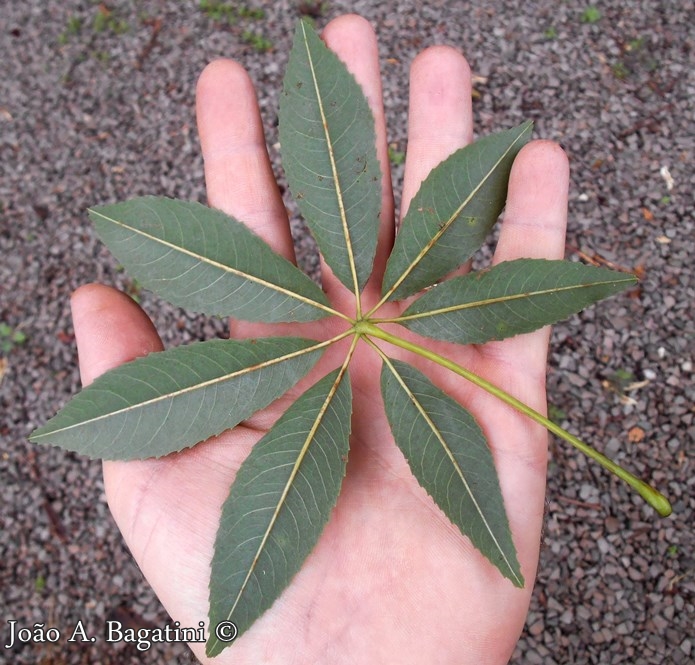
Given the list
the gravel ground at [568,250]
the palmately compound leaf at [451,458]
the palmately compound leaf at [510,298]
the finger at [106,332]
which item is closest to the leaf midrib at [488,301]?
the palmately compound leaf at [510,298]

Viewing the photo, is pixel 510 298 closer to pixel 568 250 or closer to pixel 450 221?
pixel 450 221

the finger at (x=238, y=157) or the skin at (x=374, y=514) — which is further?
the finger at (x=238, y=157)

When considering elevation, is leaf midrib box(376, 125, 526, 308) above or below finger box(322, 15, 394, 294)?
below

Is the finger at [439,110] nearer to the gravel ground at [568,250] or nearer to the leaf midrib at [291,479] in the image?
the leaf midrib at [291,479]

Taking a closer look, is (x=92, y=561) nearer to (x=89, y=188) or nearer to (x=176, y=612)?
(x=176, y=612)

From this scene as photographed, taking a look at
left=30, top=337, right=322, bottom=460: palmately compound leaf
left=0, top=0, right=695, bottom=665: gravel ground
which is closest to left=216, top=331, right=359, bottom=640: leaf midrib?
left=30, top=337, right=322, bottom=460: palmately compound leaf

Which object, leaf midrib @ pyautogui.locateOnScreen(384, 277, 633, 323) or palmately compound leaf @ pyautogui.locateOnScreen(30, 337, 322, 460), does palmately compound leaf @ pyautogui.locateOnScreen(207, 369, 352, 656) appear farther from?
leaf midrib @ pyautogui.locateOnScreen(384, 277, 633, 323)
